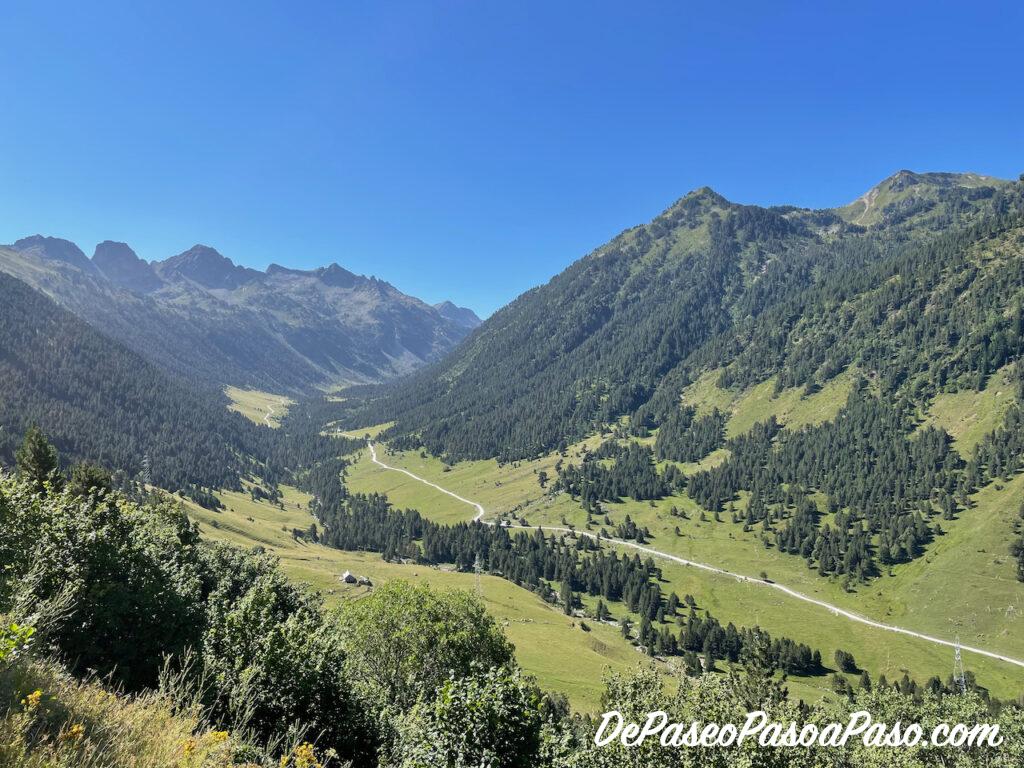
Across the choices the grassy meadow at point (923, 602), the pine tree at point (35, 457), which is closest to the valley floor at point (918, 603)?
the grassy meadow at point (923, 602)

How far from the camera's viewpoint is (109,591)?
3122 cm

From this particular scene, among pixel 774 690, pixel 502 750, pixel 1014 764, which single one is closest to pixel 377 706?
pixel 502 750

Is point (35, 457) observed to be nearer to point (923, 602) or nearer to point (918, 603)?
point (918, 603)

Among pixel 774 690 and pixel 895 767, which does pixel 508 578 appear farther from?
pixel 895 767

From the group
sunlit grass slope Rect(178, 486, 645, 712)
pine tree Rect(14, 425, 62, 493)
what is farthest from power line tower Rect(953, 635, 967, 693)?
pine tree Rect(14, 425, 62, 493)

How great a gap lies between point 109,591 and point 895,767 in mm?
63877

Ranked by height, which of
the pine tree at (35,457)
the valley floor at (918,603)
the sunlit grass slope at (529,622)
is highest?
the pine tree at (35,457)

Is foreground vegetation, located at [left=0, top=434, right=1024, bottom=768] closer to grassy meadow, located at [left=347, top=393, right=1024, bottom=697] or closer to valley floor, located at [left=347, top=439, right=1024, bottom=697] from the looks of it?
valley floor, located at [left=347, top=439, right=1024, bottom=697]

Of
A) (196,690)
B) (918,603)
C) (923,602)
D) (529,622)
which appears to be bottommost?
(529,622)

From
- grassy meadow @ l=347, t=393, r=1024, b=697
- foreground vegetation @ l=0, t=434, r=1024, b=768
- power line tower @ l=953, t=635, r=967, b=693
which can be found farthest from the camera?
grassy meadow @ l=347, t=393, r=1024, b=697

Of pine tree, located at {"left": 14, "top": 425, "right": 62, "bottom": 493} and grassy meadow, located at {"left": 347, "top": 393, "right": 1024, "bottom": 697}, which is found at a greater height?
pine tree, located at {"left": 14, "top": 425, "right": 62, "bottom": 493}

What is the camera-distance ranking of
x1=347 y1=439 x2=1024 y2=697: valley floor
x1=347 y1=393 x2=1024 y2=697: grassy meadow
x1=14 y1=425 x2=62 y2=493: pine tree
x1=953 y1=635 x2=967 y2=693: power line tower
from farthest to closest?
1. x1=347 y1=393 x2=1024 y2=697: grassy meadow
2. x1=347 y1=439 x2=1024 y2=697: valley floor
3. x1=953 y1=635 x2=967 y2=693: power line tower
4. x1=14 y1=425 x2=62 y2=493: pine tree

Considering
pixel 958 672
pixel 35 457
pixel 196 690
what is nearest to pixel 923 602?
pixel 958 672

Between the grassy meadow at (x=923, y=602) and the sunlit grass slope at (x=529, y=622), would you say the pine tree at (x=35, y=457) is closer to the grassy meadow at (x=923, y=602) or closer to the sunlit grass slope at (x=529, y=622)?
the sunlit grass slope at (x=529, y=622)
